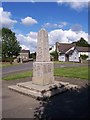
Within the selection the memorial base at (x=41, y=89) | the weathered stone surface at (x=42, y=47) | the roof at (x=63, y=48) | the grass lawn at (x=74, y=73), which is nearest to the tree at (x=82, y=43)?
the roof at (x=63, y=48)

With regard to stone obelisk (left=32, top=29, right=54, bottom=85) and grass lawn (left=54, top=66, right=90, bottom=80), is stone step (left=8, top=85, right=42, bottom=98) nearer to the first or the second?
stone obelisk (left=32, top=29, right=54, bottom=85)

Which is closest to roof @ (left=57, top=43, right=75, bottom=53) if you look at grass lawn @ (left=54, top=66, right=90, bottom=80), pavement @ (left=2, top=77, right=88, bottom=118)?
grass lawn @ (left=54, top=66, right=90, bottom=80)

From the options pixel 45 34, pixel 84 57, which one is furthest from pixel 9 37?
pixel 45 34

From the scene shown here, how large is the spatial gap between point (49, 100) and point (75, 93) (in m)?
2.04

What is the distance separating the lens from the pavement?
25.6 ft

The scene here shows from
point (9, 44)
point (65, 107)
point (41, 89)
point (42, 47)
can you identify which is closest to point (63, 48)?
point (9, 44)

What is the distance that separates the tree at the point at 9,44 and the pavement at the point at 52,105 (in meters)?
50.7

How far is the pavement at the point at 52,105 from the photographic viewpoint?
25.6ft

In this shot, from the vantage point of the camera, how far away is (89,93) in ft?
36.5

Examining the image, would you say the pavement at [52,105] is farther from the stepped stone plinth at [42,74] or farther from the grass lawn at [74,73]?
the grass lawn at [74,73]

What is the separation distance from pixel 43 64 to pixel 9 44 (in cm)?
5158

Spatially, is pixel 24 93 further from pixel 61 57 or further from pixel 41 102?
pixel 61 57

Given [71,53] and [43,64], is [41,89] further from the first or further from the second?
[71,53]

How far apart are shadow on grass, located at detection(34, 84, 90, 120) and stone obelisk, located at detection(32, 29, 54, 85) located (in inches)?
68.5
